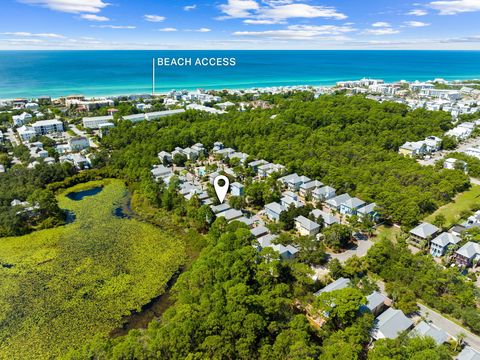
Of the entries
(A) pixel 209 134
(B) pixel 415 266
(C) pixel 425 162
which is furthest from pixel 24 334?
(C) pixel 425 162

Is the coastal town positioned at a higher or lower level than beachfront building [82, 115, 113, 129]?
lower

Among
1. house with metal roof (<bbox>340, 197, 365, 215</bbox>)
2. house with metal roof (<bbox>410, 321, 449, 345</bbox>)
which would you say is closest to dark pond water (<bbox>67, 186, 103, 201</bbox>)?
house with metal roof (<bbox>340, 197, 365, 215</bbox>)

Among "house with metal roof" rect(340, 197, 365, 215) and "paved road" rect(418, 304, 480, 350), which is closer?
"paved road" rect(418, 304, 480, 350)

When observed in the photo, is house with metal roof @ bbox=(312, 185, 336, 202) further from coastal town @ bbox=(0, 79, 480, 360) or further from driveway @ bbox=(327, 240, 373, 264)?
Result: driveway @ bbox=(327, 240, 373, 264)

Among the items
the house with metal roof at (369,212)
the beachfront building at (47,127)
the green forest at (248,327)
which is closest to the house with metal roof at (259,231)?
the green forest at (248,327)

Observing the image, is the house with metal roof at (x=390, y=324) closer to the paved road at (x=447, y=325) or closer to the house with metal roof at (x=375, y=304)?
the house with metal roof at (x=375, y=304)

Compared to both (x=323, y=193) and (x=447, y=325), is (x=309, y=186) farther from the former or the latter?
(x=447, y=325)
